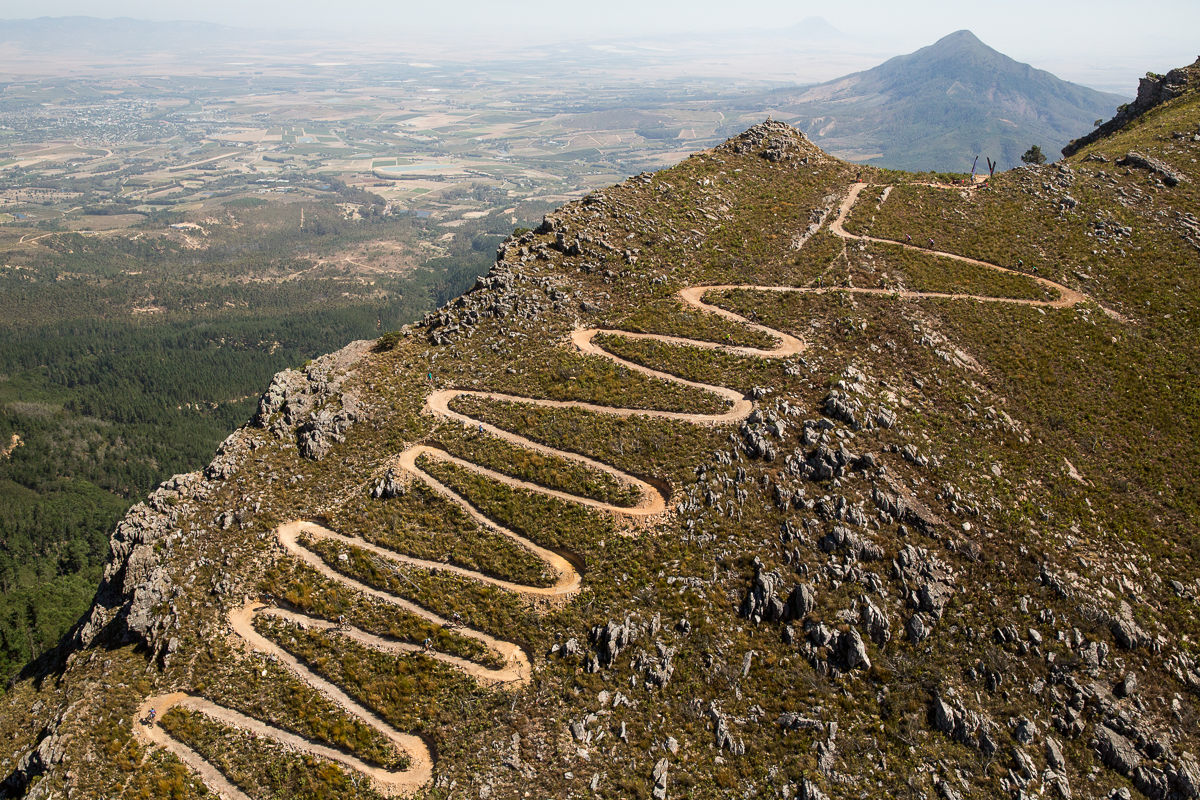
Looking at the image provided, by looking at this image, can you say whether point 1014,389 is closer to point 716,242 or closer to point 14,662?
point 716,242

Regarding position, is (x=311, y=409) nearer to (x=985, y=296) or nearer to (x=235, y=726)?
(x=235, y=726)

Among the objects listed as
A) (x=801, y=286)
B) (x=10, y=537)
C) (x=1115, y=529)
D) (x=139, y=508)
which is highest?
(x=801, y=286)

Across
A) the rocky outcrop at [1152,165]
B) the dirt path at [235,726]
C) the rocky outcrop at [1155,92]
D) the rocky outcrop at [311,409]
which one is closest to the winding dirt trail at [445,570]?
the dirt path at [235,726]

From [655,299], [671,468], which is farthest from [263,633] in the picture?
[655,299]

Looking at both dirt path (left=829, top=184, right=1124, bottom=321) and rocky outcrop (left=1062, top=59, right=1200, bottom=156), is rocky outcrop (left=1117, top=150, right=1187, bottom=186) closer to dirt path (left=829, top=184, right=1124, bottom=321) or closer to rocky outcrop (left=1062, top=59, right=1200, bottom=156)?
dirt path (left=829, top=184, right=1124, bottom=321)

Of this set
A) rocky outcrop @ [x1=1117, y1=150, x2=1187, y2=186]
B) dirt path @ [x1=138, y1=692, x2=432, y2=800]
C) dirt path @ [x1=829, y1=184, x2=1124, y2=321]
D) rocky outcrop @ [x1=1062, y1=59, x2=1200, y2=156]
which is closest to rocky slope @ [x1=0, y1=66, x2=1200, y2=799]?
dirt path @ [x1=138, y1=692, x2=432, y2=800]

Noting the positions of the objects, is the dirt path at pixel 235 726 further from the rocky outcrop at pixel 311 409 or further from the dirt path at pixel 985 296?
the dirt path at pixel 985 296

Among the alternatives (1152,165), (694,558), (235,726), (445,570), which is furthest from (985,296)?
(235,726)
